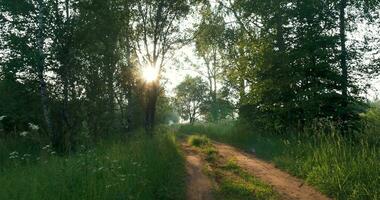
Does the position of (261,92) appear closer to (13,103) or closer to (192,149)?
(192,149)

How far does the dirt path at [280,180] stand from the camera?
10.5m

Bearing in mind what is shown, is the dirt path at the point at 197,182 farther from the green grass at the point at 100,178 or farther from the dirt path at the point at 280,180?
the dirt path at the point at 280,180

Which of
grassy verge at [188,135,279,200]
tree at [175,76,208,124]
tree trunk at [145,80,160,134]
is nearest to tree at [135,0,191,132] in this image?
tree trunk at [145,80,160,134]

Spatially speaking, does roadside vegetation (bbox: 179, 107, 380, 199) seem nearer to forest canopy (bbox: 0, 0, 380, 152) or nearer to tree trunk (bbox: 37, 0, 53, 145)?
forest canopy (bbox: 0, 0, 380, 152)

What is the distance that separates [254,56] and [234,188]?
41.8ft

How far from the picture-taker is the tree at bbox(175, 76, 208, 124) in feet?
253

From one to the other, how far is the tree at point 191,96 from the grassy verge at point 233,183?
6034 centimetres

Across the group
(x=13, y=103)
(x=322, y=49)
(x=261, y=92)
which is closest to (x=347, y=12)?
(x=322, y=49)

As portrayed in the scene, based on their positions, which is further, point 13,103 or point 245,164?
point 13,103

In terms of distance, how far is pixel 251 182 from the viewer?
38.6 feet

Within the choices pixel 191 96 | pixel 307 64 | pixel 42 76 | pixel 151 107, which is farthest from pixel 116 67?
pixel 191 96

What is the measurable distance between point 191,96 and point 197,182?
221ft

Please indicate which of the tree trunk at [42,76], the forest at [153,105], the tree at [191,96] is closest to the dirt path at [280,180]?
the forest at [153,105]

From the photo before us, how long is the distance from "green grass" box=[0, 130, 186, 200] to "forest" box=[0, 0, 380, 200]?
43mm
